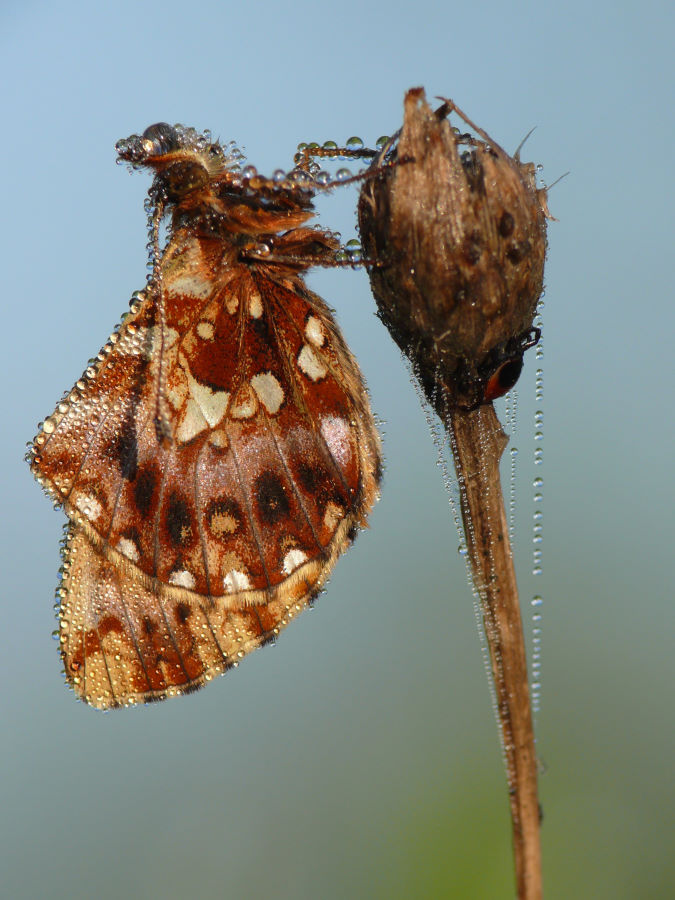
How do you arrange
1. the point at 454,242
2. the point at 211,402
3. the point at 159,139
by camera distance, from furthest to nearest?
the point at 211,402
the point at 159,139
the point at 454,242

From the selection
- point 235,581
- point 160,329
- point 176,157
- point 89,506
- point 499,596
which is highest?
point 176,157

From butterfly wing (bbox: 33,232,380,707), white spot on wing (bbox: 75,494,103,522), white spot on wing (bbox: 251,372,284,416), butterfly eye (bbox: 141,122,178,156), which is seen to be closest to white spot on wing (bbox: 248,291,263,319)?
butterfly wing (bbox: 33,232,380,707)

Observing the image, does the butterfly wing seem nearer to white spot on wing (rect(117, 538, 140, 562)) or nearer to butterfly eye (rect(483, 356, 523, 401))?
white spot on wing (rect(117, 538, 140, 562))

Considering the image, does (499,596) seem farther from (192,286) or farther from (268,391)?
(192,286)

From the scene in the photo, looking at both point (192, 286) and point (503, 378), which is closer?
point (503, 378)

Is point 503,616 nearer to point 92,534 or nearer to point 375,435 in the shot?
point 375,435

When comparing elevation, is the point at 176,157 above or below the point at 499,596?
above

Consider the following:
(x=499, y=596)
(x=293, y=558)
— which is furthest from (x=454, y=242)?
(x=293, y=558)
